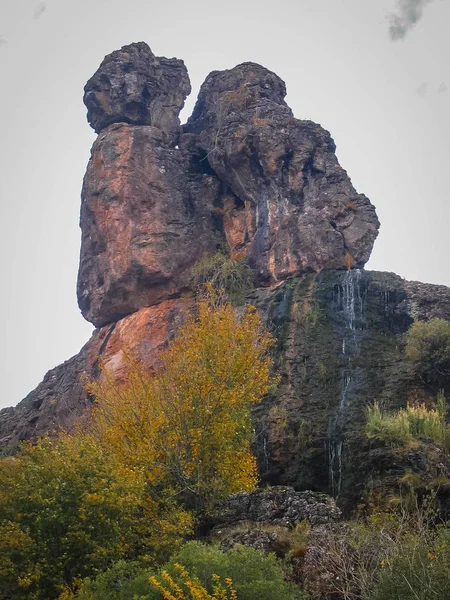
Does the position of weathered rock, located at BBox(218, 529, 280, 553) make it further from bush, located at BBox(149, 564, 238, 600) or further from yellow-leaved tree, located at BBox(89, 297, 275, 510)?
yellow-leaved tree, located at BBox(89, 297, 275, 510)

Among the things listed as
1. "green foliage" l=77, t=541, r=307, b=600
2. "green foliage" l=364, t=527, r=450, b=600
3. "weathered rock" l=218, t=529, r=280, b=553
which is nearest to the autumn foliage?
"green foliage" l=77, t=541, r=307, b=600

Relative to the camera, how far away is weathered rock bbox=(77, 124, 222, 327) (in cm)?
3291

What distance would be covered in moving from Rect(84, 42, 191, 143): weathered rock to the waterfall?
647 inches

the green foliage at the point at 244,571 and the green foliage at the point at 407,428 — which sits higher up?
the green foliage at the point at 244,571

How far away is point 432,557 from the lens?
8.59 meters

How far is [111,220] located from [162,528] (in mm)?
23235

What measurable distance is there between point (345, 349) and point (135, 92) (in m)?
22.5

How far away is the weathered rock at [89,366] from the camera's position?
30.5 meters

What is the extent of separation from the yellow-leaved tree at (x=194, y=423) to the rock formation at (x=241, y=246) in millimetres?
4504

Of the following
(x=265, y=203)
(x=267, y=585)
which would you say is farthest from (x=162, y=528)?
(x=265, y=203)

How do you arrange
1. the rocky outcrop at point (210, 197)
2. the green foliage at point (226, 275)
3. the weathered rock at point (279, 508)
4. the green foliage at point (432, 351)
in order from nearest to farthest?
the weathered rock at point (279, 508)
the green foliage at point (432, 351)
the green foliage at point (226, 275)
the rocky outcrop at point (210, 197)

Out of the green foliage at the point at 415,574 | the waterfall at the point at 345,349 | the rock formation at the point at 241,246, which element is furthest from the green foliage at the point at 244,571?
the rock formation at the point at 241,246

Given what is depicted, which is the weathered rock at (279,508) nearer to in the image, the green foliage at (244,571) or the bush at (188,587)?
the green foliage at (244,571)

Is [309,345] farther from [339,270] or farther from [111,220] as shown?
[111,220]
